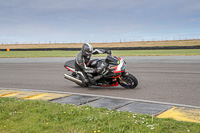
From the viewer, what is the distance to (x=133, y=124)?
14.3 ft

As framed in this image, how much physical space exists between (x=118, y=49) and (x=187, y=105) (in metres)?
34.0

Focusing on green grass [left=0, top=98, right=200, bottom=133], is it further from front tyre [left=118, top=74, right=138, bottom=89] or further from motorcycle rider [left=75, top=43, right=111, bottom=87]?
front tyre [left=118, top=74, right=138, bottom=89]

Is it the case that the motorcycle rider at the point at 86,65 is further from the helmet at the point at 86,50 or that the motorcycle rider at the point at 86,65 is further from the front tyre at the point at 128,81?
the front tyre at the point at 128,81

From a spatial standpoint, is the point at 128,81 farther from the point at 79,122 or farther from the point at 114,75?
the point at 79,122

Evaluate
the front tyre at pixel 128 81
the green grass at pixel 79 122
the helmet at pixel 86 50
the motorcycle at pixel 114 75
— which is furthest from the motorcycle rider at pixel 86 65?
the green grass at pixel 79 122

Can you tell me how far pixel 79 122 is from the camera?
4.57m

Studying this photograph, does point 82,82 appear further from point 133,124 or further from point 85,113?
point 133,124

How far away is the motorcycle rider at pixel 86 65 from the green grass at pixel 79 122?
9.53 ft

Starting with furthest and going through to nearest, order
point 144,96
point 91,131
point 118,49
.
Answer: point 118,49 < point 144,96 < point 91,131

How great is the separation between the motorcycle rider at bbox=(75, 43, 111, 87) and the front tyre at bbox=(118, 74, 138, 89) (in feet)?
2.56

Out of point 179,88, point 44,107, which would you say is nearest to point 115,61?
point 179,88

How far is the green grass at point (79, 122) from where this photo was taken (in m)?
4.16

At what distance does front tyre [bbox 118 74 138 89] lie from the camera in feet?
27.1

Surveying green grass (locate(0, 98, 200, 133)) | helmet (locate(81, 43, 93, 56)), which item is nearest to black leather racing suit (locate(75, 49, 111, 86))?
helmet (locate(81, 43, 93, 56))
